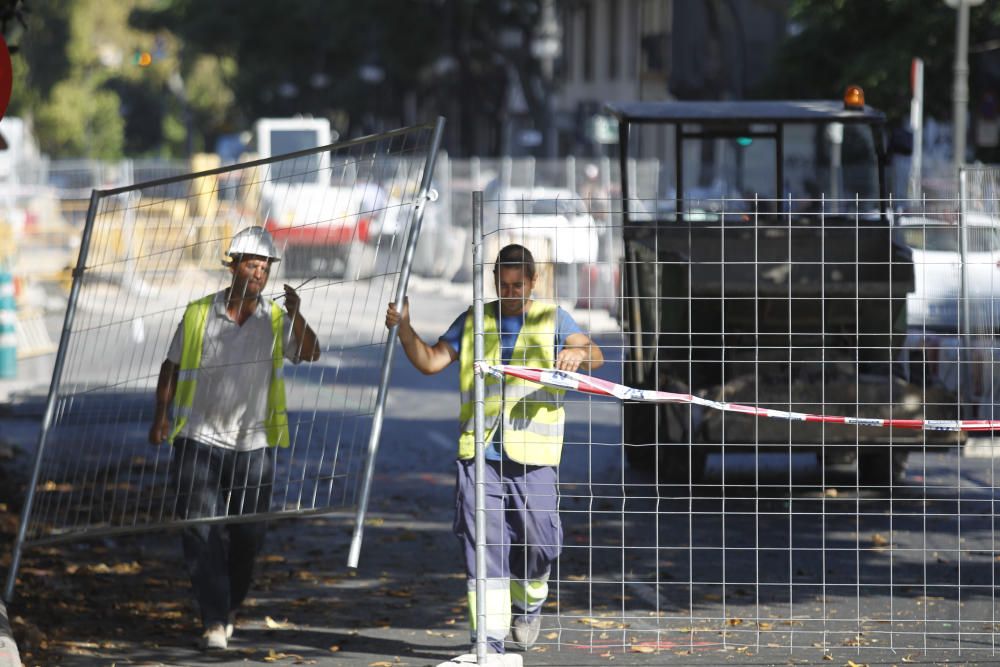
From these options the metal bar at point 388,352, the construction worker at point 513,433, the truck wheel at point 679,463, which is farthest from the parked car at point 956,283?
the metal bar at point 388,352

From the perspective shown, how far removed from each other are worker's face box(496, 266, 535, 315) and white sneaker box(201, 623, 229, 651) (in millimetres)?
1815

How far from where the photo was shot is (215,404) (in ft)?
23.2

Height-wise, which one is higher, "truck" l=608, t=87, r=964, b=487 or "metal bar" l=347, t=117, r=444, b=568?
"truck" l=608, t=87, r=964, b=487

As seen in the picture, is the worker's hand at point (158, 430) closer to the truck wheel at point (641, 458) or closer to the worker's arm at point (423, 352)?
the worker's arm at point (423, 352)

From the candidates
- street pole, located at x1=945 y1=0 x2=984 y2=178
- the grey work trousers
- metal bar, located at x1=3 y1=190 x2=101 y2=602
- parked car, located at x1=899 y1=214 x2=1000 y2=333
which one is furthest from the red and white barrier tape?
street pole, located at x1=945 y1=0 x2=984 y2=178

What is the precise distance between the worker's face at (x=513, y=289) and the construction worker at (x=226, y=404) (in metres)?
0.93

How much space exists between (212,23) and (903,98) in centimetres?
3906

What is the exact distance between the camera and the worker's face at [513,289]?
656 centimetres

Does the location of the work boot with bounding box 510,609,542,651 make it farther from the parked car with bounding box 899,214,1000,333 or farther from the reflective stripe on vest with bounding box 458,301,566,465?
the parked car with bounding box 899,214,1000,333

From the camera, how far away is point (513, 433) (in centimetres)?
644

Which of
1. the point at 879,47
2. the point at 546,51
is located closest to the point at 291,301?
the point at 879,47

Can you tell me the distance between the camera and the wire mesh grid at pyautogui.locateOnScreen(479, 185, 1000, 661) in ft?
23.9

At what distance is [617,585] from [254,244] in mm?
2688

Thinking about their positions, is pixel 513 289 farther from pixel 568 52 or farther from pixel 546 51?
pixel 568 52
